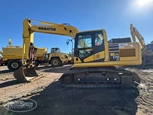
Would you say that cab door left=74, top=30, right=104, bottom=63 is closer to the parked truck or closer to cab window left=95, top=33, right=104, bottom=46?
cab window left=95, top=33, right=104, bottom=46

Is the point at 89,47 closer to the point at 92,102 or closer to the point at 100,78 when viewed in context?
the point at 100,78

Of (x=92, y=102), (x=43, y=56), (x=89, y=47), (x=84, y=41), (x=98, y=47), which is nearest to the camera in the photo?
(x=92, y=102)

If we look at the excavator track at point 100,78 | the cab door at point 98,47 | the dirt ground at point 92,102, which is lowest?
the dirt ground at point 92,102

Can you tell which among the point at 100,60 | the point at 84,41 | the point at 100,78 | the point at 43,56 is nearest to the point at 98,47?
the point at 100,60

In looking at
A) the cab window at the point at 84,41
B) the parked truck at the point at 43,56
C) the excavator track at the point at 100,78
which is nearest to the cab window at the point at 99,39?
the cab window at the point at 84,41

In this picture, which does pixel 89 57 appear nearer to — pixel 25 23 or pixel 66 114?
pixel 66 114

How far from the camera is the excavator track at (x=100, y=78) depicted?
614 cm

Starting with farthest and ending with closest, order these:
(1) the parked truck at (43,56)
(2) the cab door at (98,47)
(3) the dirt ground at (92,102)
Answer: (1) the parked truck at (43,56) → (2) the cab door at (98,47) → (3) the dirt ground at (92,102)

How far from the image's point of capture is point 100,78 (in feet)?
20.8

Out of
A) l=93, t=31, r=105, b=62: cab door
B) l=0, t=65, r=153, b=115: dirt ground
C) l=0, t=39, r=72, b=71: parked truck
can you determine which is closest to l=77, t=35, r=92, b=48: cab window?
l=93, t=31, r=105, b=62: cab door

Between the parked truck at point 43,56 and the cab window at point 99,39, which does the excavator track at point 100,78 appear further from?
the parked truck at point 43,56

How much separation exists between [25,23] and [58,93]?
196 inches

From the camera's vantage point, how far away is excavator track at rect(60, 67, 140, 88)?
614 centimetres

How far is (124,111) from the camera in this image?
151 inches
